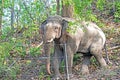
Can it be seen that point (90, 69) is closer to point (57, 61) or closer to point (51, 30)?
point (57, 61)

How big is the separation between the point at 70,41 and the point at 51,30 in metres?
0.77

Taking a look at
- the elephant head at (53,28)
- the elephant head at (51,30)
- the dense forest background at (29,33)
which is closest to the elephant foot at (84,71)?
the dense forest background at (29,33)

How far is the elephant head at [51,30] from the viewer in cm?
945

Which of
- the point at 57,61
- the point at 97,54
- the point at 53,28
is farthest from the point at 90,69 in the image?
the point at 53,28

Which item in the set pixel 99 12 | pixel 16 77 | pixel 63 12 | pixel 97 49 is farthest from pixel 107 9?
pixel 16 77

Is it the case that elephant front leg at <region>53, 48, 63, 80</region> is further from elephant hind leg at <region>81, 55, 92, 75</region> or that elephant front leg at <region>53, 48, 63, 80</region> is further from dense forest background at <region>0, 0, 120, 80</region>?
elephant hind leg at <region>81, 55, 92, 75</region>

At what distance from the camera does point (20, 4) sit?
12.4 metres

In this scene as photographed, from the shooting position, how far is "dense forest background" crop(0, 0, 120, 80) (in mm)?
10172

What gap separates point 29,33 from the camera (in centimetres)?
1216

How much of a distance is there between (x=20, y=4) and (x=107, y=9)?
210 inches

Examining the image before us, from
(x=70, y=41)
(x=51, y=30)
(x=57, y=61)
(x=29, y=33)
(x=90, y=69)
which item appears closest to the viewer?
(x=51, y=30)

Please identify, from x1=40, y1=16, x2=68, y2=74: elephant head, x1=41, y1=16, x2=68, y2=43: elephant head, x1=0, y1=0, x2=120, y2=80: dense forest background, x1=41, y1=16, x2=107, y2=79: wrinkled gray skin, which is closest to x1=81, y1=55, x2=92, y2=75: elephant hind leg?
x1=41, y1=16, x2=107, y2=79: wrinkled gray skin

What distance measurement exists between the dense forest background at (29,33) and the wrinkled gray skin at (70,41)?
34 centimetres

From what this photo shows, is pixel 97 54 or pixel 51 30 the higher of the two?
pixel 51 30
